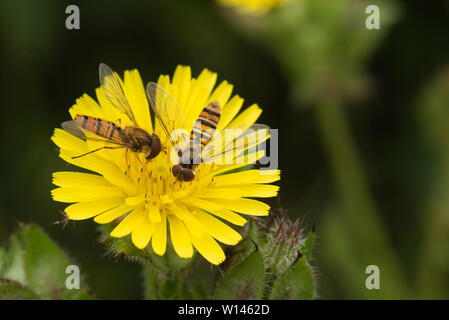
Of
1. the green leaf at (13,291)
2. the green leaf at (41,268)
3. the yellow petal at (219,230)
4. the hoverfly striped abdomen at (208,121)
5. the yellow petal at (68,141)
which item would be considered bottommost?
the green leaf at (13,291)

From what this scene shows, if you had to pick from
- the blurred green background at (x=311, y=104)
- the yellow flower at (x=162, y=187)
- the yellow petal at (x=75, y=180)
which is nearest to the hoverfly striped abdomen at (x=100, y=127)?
the yellow flower at (x=162, y=187)

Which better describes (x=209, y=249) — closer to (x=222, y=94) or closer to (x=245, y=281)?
(x=245, y=281)

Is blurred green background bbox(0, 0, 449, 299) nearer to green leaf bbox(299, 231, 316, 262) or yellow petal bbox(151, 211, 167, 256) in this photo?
green leaf bbox(299, 231, 316, 262)

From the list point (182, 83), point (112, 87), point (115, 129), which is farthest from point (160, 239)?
point (182, 83)

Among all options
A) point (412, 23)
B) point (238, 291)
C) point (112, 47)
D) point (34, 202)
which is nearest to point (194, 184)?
point (238, 291)

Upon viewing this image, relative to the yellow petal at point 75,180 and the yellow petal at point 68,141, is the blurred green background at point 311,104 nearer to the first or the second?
the yellow petal at point 68,141

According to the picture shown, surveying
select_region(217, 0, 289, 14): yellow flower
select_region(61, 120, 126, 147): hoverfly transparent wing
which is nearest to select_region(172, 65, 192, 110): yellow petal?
select_region(61, 120, 126, 147): hoverfly transparent wing
